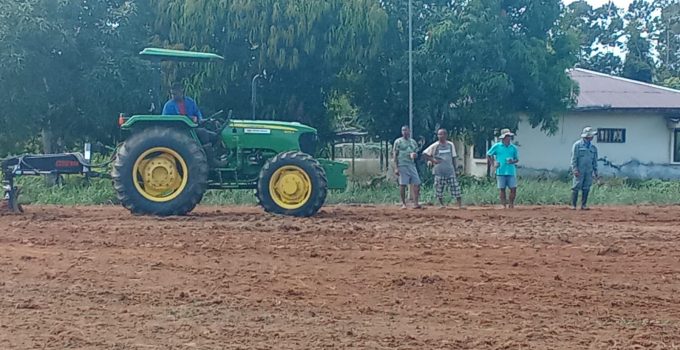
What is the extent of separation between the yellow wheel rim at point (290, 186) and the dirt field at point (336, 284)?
614 millimetres

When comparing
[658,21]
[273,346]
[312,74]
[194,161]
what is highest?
[658,21]

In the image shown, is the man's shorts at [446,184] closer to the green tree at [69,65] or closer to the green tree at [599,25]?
the green tree at [69,65]

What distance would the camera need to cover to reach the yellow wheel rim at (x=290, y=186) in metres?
12.8

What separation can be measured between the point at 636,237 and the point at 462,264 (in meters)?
3.09

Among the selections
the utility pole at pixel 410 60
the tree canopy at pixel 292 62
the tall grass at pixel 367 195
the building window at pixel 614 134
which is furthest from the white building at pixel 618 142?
the tall grass at pixel 367 195

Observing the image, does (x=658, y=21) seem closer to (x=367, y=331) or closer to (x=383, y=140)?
(x=383, y=140)

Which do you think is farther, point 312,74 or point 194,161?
point 312,74

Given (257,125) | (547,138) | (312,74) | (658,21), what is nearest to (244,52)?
(312,74)

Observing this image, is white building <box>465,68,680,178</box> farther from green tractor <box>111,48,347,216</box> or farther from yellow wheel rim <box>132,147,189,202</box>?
yellow wheel rim <box>132,147,189,202</box>

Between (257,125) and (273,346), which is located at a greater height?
(257,125)

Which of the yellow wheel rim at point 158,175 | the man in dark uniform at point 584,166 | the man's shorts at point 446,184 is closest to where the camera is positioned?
the yellow wheel rim at point 158,175

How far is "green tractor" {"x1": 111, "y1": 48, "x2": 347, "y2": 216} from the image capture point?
12.8 m

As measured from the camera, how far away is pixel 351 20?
20.4m

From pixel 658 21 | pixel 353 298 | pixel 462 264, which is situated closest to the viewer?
pixel 353 298
